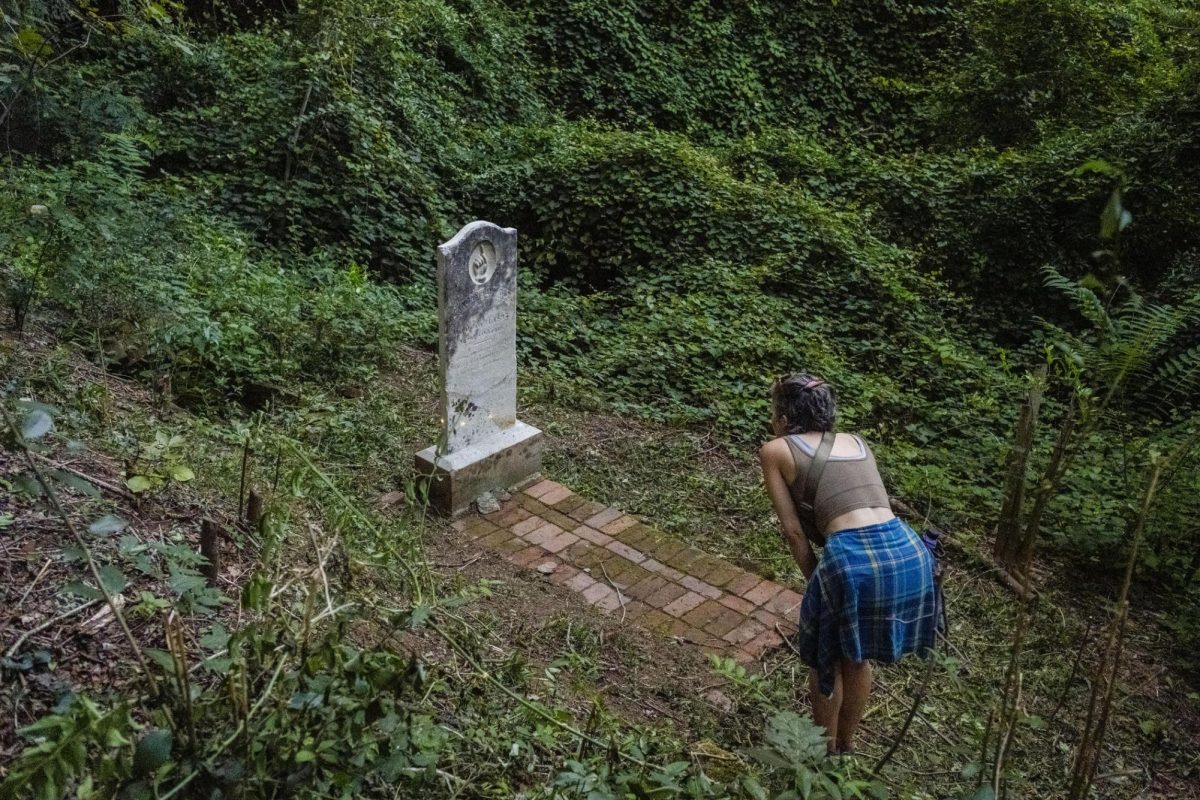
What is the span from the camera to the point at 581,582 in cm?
478

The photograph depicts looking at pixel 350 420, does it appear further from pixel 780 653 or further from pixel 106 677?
pixel 106 677

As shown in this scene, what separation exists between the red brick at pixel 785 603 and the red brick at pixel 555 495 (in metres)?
1.46

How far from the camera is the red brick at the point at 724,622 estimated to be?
14.7ft

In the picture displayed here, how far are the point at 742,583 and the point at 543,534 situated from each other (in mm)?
1117

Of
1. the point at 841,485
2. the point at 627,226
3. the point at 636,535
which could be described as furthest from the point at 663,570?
the point at 627,226

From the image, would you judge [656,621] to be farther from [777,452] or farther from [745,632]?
[777,452]

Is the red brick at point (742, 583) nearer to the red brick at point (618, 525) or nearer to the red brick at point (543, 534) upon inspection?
the red brick at point (618, 525)

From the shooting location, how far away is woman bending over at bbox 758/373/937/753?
10.8 feet

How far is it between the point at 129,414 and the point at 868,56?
578 inches

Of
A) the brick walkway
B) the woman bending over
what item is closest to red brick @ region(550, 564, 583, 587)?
the brick walkway

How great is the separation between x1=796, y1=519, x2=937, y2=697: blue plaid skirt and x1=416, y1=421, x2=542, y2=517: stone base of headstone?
2373 millimetres

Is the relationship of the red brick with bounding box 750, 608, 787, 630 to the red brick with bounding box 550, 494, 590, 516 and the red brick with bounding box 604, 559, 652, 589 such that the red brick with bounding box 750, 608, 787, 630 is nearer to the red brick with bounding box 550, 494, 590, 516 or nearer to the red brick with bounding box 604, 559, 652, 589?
the red brick with bounding box 604, 559, 652, 589

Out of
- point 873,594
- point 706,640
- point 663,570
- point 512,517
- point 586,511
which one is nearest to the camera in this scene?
point 873,594

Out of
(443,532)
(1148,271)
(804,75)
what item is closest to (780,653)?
(443,532)
